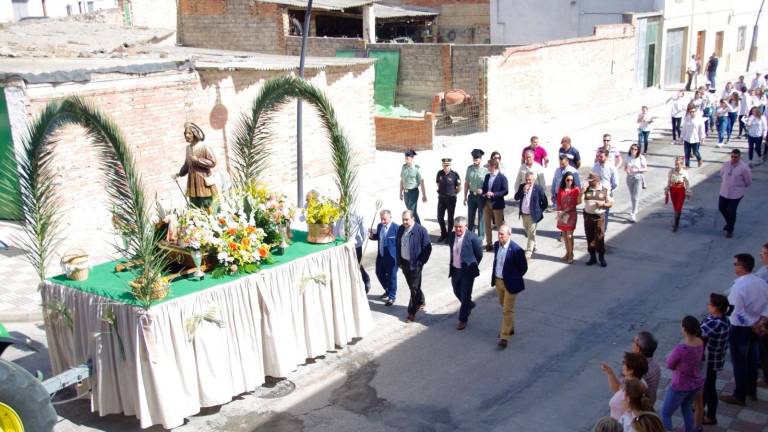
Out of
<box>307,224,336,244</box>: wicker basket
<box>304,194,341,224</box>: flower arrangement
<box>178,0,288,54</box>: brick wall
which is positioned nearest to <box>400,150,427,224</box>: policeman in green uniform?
<box>304,194,341,224</box>: flower arrangement

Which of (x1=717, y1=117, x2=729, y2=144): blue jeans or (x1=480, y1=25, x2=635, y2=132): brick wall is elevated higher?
(x1=480, y1=25, x2=635, y2=132): brick wall

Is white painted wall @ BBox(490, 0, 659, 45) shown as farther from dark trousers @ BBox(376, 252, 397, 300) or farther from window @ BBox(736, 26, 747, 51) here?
dark trousers @ BBox(376, 252, 397, 300)

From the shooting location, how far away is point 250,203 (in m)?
9.70

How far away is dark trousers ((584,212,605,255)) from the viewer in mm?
12351

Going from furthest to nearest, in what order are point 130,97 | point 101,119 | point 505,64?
1. point 505,64
2. point 130,97
3. point 101,119

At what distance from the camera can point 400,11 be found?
34688 mm

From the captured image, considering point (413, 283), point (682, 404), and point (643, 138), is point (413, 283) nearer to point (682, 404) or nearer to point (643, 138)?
point (682, 404)

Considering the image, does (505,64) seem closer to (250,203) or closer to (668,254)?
(668,254)

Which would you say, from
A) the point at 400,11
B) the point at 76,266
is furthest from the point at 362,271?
the point at 400,11

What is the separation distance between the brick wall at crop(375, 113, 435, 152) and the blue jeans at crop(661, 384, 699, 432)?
15506 mm

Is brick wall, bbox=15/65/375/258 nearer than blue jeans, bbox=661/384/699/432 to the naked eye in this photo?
No

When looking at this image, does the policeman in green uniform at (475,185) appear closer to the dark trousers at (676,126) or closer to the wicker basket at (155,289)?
the wicker basket at (155,289)

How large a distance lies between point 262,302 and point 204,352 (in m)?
0.92

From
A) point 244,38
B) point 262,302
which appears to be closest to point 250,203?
point 262,302
